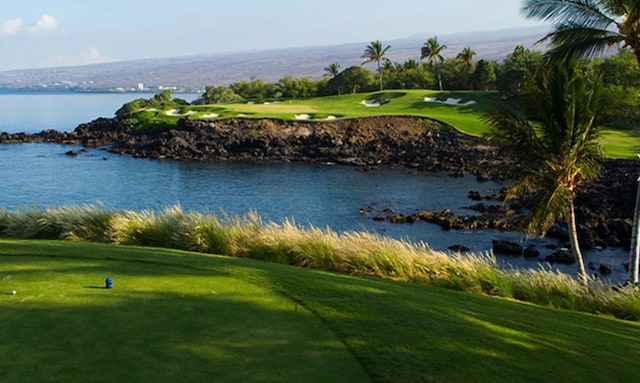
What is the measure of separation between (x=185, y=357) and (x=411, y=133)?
54862 millimetres

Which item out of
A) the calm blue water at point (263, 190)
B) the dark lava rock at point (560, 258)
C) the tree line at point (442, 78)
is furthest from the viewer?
the tree line at point (442, 78)

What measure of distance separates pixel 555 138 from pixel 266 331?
11.4 m

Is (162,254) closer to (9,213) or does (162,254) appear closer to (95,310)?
(95,310)

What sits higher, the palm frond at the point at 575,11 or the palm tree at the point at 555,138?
the palm frond at the point at 575,11

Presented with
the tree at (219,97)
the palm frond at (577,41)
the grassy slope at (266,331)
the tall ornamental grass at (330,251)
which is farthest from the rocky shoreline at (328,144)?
the grassy slope at (266,331)

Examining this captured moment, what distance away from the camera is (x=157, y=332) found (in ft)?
21.2

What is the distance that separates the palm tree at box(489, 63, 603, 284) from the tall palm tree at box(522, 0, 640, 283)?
0.95 metres

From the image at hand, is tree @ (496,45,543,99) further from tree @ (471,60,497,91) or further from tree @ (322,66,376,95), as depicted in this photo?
tree @ (322,66,376,95)

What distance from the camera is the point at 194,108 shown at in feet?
240

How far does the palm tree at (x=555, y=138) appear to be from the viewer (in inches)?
600

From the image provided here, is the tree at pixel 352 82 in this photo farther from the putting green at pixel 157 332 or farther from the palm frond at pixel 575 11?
the putting green at pixel 157 332

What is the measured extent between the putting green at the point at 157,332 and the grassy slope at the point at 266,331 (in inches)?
0.7

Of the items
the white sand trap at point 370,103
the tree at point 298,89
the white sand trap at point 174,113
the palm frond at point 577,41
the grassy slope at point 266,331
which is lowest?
the white sand trap at point 370,103

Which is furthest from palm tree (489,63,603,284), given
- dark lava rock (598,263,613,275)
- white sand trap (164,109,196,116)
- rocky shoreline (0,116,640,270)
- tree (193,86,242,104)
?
tree (193,86,242,104)
